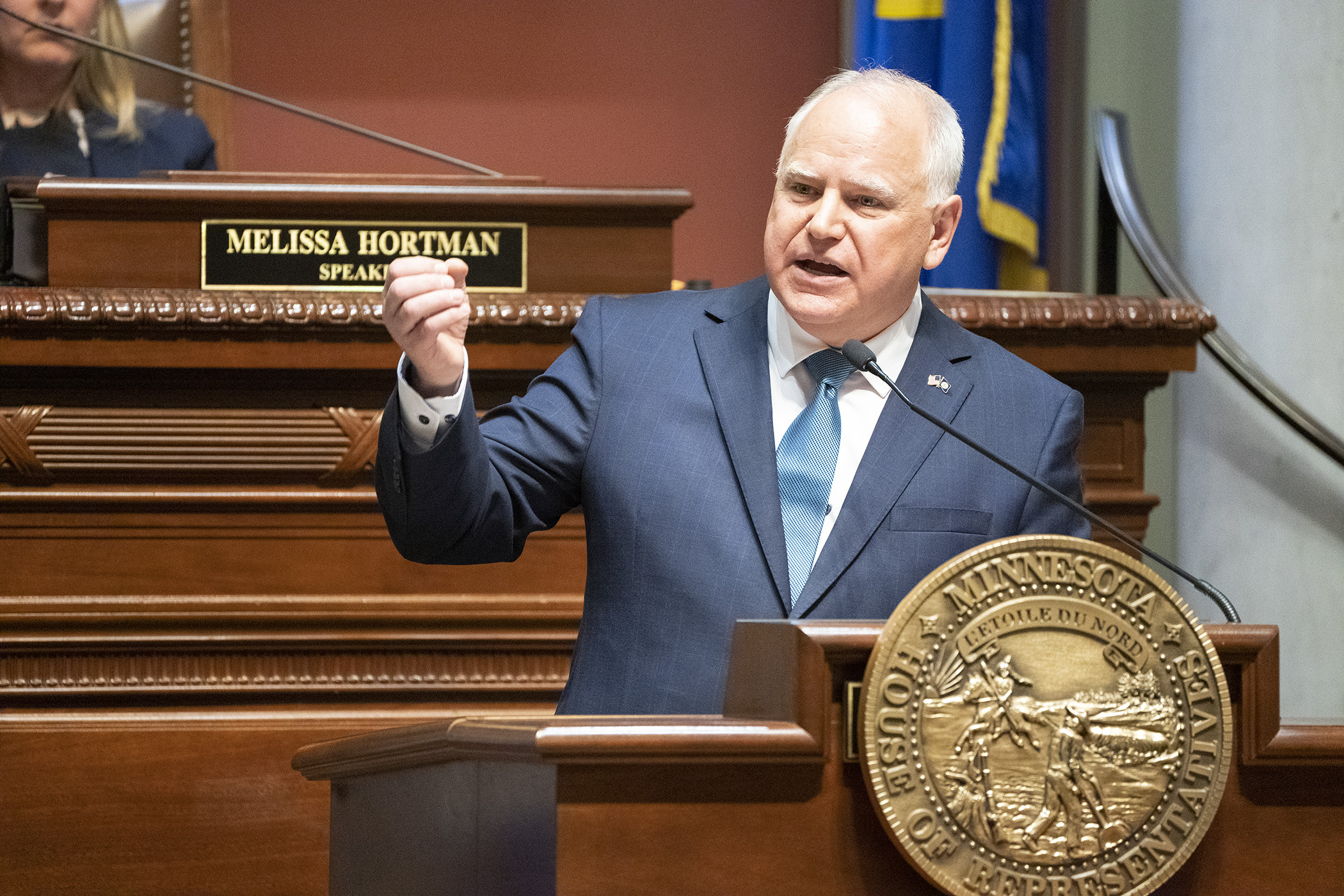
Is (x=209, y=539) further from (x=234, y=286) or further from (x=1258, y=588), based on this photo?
(x=1258, y=588)

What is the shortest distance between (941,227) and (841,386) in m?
0.25

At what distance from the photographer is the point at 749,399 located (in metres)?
1.56

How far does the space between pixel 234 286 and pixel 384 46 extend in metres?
2.13

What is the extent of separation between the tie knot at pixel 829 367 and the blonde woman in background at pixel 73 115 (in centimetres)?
142

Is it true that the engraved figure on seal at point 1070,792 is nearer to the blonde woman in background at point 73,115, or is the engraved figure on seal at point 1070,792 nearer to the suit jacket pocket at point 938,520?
the suit jacket pocket at point 938,520

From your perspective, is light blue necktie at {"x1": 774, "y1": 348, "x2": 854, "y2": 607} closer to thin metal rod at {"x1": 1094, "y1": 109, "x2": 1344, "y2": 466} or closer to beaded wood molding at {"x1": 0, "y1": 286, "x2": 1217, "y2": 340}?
beaded wood molding at {"x1": 0, "y1": 286, "x2": 1217, "y2": 340}

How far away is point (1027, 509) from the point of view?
1.55m

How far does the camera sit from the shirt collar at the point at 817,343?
5.27ft

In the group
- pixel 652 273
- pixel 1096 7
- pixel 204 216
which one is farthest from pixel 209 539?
pixel 1096 7

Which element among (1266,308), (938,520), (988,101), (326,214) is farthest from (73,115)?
(1266,308)

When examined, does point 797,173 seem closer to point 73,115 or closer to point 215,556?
point 215,556

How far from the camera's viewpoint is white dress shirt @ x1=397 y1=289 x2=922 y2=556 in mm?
1537

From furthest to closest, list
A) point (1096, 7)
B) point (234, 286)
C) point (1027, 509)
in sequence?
point (1096, 7) → point (234, 286) → point (1027, 509)

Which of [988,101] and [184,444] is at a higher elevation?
[988,101]
